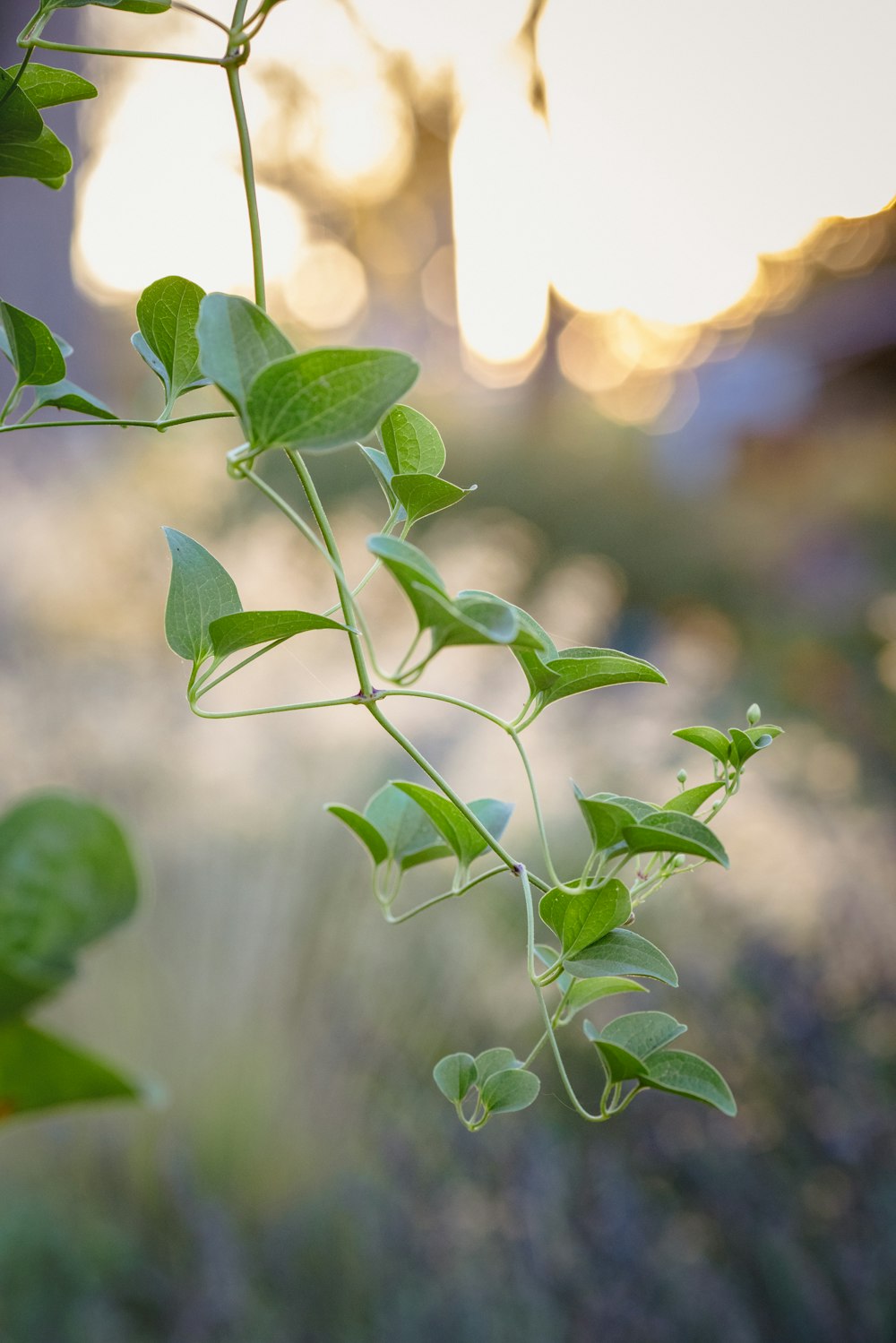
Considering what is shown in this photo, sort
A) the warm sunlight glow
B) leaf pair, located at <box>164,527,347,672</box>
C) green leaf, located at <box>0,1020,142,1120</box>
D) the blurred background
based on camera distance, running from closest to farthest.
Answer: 1. green leaf, located at <box>0,1020,142,1120</box>
2. leaf pair, located at <box>164,527,347,672</box>
3. the blurred background
4. the warm sunlight glow

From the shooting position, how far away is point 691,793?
187mm

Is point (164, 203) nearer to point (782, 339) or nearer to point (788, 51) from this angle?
point (788, 51)

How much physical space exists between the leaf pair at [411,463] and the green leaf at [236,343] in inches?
2.1

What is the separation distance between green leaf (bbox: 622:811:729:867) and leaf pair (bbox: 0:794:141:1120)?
8 centimetres

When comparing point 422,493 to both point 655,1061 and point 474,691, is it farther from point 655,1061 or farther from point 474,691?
point 474,691

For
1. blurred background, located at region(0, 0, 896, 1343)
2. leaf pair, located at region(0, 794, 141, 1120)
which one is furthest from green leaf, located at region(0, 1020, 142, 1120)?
blurred background, located at region(0, 0, 896, 1343)

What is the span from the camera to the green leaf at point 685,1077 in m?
0.15

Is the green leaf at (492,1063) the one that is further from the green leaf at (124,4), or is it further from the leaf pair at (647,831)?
the green leaf at (124,4)

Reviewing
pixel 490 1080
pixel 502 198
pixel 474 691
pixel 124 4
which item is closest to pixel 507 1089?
pixel 490 1080

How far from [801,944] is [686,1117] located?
209 mm

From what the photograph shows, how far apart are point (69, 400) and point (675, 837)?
14 cm

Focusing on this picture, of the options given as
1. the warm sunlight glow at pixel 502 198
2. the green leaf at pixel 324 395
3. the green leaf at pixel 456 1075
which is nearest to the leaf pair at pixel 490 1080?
the green leaf at pixel 456 1075

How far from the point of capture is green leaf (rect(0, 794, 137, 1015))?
0.21 ft

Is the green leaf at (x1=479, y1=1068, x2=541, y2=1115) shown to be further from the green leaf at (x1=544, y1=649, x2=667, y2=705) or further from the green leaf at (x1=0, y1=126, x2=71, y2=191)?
the green leaf at (x1=0, y1=126, x2=71, y2=191)
